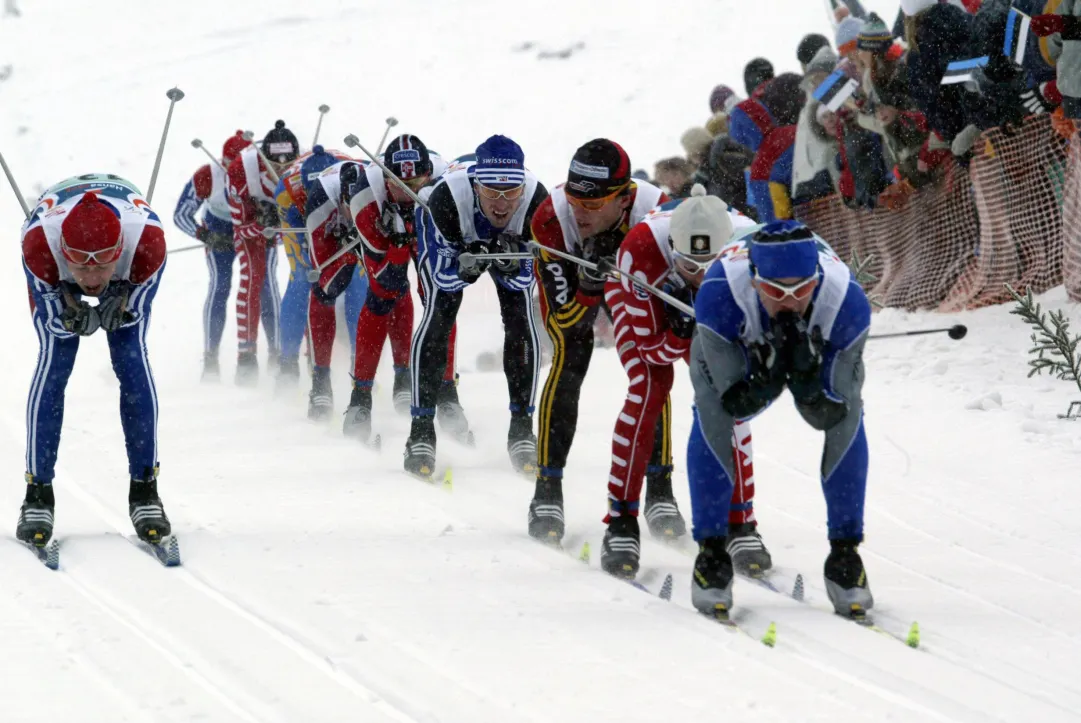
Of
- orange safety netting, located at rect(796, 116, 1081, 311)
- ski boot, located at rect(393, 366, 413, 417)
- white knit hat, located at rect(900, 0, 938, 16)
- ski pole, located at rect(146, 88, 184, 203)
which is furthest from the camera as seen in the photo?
ski boot, located at rect(393, 366, 413, 417)

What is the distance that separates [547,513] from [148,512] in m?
1.69

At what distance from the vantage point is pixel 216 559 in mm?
5906

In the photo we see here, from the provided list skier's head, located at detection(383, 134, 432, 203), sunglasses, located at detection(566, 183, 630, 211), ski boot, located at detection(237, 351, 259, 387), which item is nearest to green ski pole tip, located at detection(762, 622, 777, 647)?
sunglasses, located at detection(566, 183, 630, 211)

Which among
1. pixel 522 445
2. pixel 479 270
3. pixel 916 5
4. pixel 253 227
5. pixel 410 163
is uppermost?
pixel 916 5

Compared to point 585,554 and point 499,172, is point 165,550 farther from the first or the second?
point 499,172

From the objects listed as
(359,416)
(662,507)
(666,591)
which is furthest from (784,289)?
(359,416)

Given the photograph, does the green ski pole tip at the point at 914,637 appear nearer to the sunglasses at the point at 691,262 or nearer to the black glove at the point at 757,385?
the black glove at the point at 757,385

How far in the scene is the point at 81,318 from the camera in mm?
5668

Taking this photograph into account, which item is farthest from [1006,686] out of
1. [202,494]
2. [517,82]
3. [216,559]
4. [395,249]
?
[517,82]

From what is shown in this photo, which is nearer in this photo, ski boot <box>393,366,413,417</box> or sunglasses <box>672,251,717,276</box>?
sunglasses <box>672,251,717,276</box>

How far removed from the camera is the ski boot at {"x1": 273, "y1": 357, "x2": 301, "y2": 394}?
10195 millimetres

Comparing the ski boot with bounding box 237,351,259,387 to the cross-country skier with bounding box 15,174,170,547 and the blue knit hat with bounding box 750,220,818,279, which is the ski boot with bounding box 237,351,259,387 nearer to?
the cross-country skier with bounding box 15,174,170,547

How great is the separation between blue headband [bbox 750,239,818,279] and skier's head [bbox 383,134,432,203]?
4062mm

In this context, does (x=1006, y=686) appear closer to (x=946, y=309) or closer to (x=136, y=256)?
(x=136, y=256)
